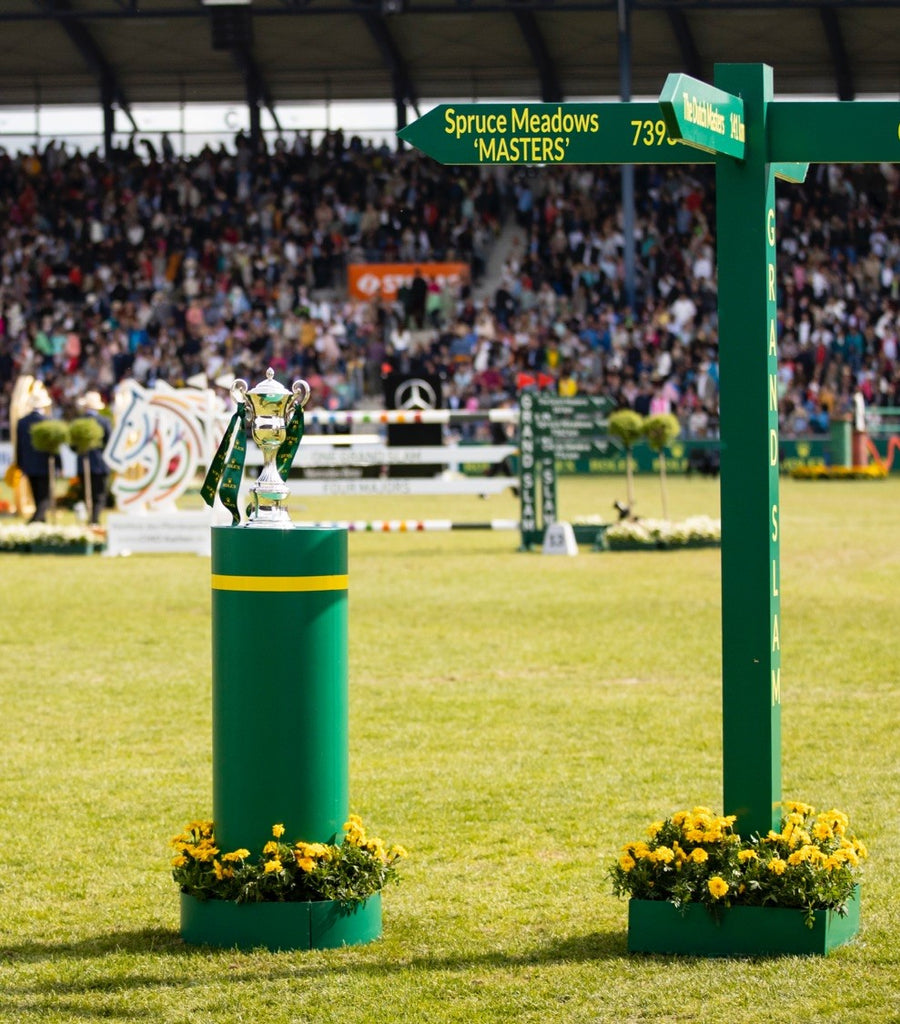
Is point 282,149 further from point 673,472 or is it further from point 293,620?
point 293,620

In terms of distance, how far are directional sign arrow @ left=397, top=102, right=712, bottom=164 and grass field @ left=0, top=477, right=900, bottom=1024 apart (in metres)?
2.50

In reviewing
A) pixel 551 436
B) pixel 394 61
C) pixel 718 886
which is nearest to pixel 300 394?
pixel 718 886

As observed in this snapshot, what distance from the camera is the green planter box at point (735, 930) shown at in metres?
5.26

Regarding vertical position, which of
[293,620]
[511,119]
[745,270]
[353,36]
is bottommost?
[293,620]

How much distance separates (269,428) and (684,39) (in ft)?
125

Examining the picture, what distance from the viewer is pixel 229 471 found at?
582 cm

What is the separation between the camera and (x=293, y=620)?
5.41 metres

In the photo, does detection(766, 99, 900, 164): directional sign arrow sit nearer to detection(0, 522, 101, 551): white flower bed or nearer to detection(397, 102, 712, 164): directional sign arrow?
detection(397, 102, 712, 164): directional sign arrow

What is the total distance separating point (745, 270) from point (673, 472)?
31911 millimetres

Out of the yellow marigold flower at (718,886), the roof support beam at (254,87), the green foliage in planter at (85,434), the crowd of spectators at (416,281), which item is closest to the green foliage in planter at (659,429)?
the green foliage in planter at (85,434)

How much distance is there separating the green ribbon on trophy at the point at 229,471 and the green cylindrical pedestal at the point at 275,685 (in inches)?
11.5

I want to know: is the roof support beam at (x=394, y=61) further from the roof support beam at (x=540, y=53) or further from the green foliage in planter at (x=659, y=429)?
the green foliage in planter at (x=659, y=429)

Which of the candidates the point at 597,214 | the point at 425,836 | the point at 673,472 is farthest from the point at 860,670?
the point at 597,214

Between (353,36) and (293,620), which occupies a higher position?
(353,36)
